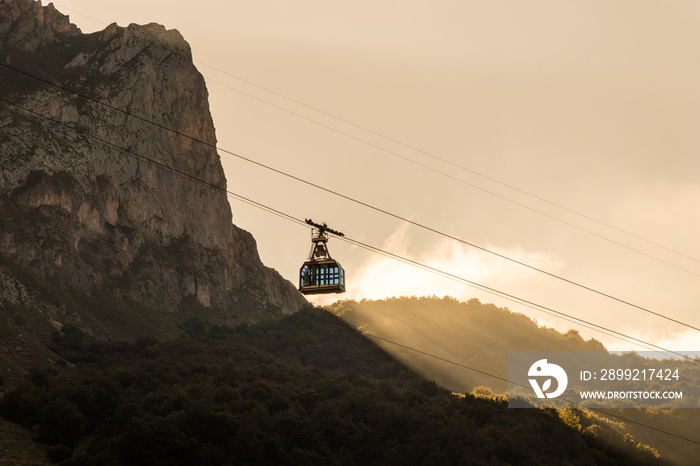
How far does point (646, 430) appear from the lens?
391 feet

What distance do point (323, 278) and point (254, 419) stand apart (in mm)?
46378

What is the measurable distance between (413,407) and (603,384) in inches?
3128

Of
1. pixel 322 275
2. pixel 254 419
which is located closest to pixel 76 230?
pixel 254 419

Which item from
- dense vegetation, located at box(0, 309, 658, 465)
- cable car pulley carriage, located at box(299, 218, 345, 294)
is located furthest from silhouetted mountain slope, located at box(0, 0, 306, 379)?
cable car pulley carriage, located at box(299, 218, 345, 294)

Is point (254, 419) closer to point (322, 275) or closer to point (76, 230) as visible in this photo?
point (322, 275)

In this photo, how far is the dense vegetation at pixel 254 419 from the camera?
82.0 meters

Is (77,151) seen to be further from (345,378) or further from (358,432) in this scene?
(358,432)

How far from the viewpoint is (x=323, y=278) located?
51938mm

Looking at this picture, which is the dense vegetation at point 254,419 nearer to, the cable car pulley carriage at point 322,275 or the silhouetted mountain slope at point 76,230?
the silhouetted mountain slope at point 76,230

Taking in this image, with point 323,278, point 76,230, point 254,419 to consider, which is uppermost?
point 76,230

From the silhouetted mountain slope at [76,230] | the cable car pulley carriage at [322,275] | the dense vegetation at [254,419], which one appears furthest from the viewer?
the silhouetted mountain slope at [76,230]

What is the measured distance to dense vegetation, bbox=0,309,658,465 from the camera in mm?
82000

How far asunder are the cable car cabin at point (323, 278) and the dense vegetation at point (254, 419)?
3575 centimetres

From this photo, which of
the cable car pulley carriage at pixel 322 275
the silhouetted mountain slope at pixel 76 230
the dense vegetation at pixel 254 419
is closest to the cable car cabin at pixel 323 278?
the cable car pulley carriage at pixel 322 275
